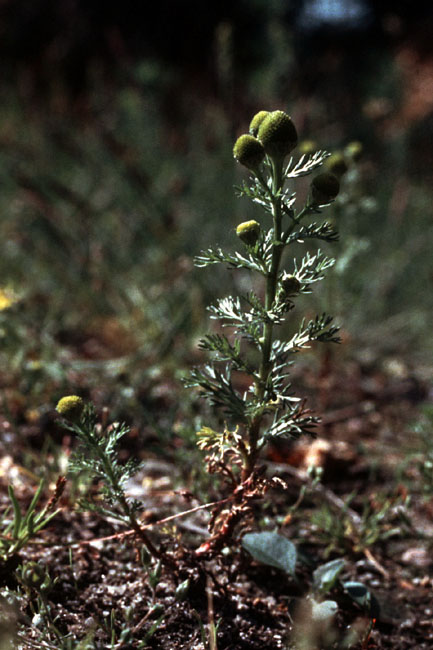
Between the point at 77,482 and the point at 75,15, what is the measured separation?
5.53 metres

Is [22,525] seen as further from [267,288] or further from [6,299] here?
[6,299]

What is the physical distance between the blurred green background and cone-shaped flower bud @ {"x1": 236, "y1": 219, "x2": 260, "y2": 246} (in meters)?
0.97

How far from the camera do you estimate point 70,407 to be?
3.88 feet

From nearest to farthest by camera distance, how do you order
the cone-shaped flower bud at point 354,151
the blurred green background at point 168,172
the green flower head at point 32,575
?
1. the green flower head at point 32,575
2. the cone-shaped flower bud at point 354,151
3. the blurred green background at point 168,172

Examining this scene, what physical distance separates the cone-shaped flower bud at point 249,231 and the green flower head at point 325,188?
13cm

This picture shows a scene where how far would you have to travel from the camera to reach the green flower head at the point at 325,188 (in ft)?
3.79

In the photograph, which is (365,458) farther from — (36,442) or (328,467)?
(36,442)

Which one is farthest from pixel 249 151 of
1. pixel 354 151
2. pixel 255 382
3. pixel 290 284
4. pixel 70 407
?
pixel 354 151

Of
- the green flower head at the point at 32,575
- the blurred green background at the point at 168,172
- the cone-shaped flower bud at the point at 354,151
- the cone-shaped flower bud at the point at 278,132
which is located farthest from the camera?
the blurred green background at the point at 168,172

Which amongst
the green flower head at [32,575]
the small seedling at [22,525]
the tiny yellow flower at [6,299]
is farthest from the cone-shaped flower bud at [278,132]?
the tiny yellow flower at [6,299]

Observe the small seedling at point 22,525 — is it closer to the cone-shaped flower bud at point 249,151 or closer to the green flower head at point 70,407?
the green flower head at point 70,407

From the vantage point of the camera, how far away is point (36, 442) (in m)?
2.03

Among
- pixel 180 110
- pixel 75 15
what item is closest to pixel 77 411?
pixel 180 110

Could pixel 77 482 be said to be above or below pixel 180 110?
below
